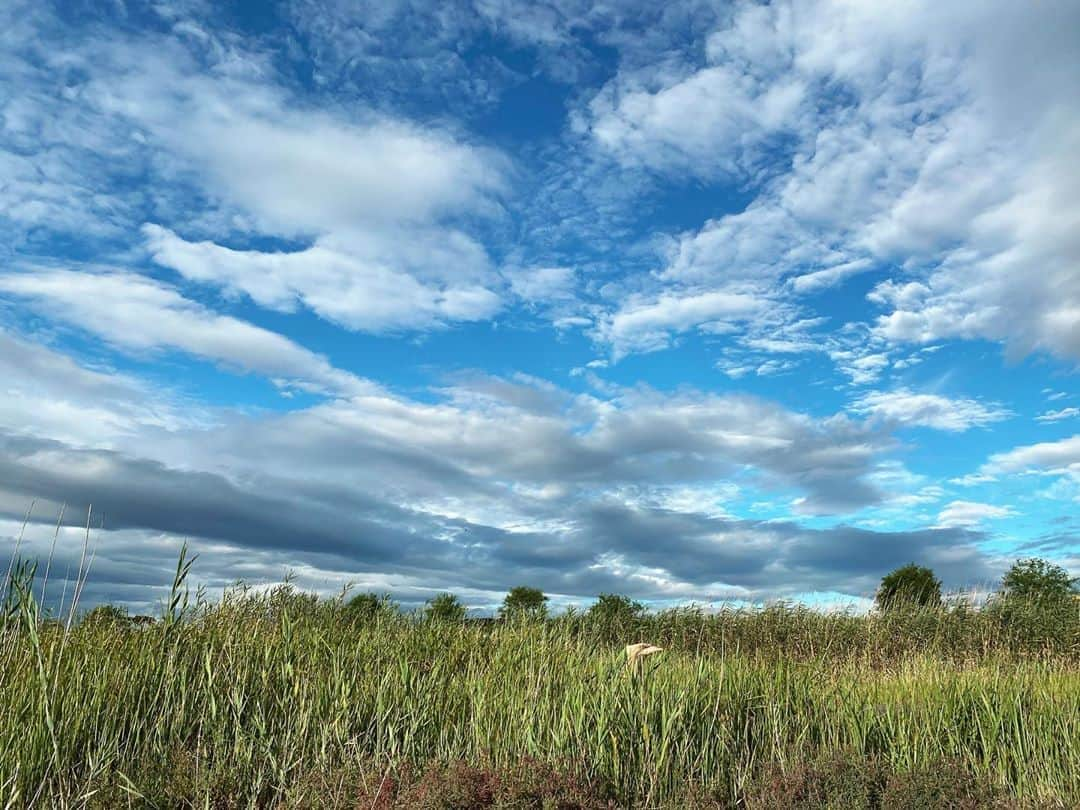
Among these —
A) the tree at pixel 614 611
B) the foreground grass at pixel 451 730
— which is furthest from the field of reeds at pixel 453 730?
the tree at pixel 614 611

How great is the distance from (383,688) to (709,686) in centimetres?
254

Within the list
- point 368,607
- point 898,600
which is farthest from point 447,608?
point 898,600

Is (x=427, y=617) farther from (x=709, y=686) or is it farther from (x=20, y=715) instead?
(x=20, y=715)

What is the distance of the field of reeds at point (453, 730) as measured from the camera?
14.7 feet

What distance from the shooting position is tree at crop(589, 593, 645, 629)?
14.9 metres

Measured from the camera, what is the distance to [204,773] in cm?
456

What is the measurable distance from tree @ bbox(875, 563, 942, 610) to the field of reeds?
9.69 meters

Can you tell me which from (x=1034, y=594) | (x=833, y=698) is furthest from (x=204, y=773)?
(x=1034, y=594)

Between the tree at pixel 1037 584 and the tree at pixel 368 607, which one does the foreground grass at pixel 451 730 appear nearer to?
the tree at pixel 368 607

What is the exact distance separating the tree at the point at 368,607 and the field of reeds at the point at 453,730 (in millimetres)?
1617

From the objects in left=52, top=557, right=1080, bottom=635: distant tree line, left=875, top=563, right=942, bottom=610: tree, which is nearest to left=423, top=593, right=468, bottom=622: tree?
left=52, top=557, right=1080, bottom=635: distant tree line

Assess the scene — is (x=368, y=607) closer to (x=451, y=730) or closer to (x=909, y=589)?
(x=451, y=730)

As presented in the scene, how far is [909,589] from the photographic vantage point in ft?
60.3

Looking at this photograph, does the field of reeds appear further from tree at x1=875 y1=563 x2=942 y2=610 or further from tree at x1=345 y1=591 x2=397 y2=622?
tree at x1=875 y1=563 x2=942 y2=610
